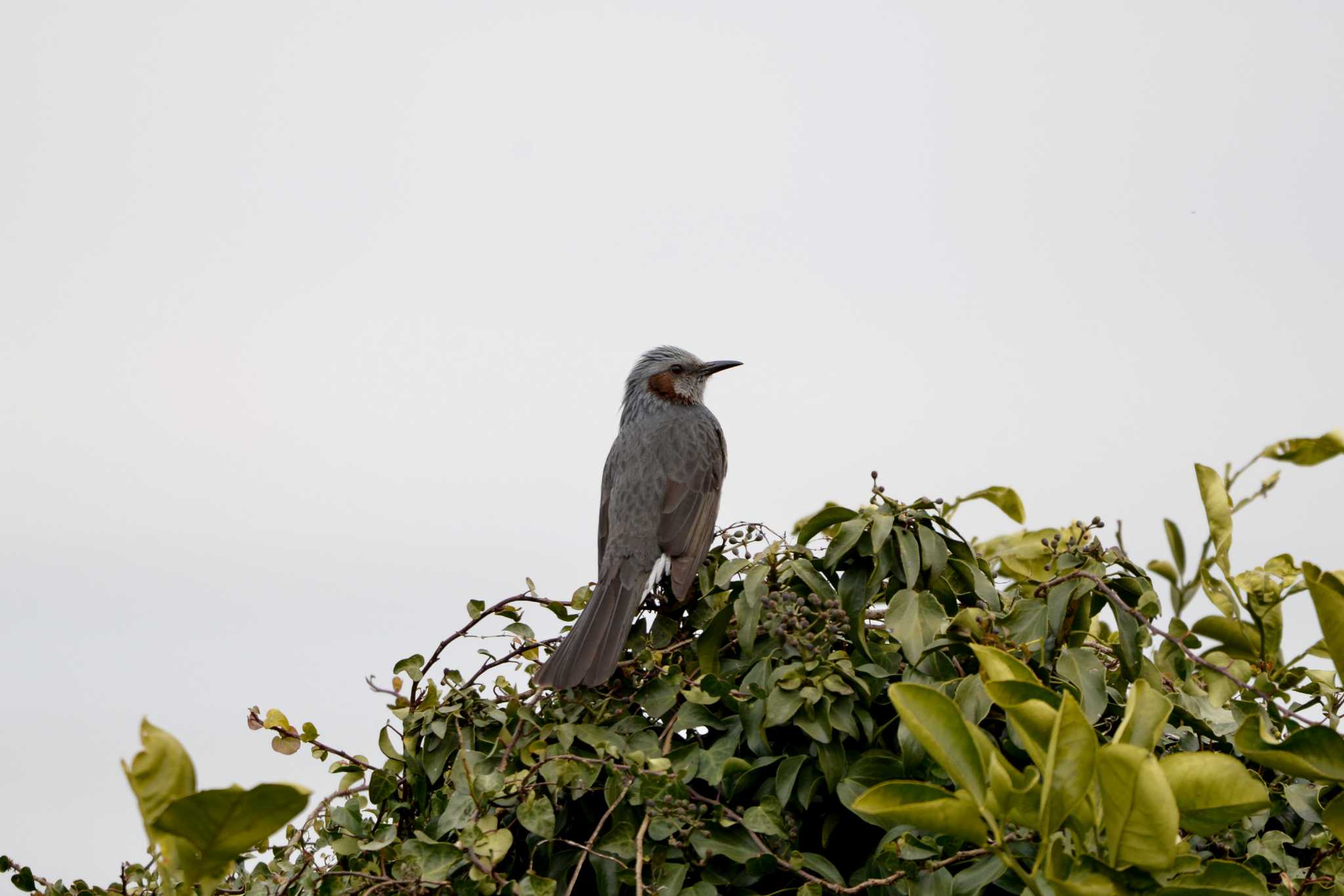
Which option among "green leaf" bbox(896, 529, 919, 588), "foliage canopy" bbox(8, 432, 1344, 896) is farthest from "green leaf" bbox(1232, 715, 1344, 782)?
"green leaf" bbox(896, 529, 919, 588)

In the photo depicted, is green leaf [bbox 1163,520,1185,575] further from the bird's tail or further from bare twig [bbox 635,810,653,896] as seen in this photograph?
bare twig [bbox 635,810,653,896]

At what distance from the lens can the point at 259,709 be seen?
3445 millimetres

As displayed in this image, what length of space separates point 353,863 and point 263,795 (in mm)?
1245

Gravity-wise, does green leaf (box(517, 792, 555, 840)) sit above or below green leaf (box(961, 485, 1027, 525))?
below

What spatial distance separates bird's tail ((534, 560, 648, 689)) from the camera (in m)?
3.30

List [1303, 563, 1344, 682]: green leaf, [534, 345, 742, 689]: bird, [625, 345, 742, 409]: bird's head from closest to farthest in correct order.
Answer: [1303, 563, 1344, 682]: green leaf < [534, 345, 742, 689]: bird < [625, 345, 742, 409]: bird's head

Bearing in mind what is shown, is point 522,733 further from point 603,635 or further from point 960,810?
point 960,810

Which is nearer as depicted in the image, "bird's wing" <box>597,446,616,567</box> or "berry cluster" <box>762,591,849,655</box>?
"berry cluster" <box>762,591,849,655</box>

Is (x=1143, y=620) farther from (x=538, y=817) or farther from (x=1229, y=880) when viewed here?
(x=538, y=817)

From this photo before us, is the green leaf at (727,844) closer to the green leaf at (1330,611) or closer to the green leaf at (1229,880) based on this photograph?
the green leaf at (1229,880)

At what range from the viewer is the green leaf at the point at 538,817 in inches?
114

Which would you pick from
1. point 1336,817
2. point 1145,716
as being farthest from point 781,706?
point 1336,817

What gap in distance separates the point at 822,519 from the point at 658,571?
1.06m

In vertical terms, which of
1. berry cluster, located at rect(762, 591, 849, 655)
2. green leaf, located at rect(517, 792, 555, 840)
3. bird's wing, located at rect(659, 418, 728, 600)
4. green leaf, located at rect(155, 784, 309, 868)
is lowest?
green leaf, located at rect(517, 792, 555, 840)
